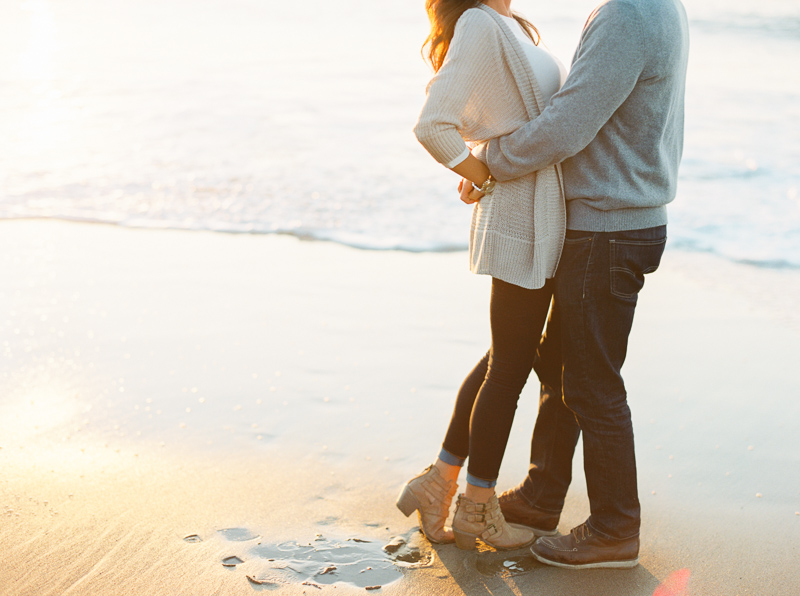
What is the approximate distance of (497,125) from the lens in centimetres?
181

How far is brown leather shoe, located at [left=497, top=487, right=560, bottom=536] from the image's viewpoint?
2162mm

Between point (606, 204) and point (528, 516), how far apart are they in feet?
3.22

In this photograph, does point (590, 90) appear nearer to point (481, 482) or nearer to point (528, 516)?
point (481, 482)

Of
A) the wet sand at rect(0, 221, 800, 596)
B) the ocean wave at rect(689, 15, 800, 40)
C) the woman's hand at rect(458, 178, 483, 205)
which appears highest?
the ocean wave at rect(689, 15, 800, 40)

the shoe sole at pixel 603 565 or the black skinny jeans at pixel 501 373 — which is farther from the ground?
the black skinny jeans at pixel 501 373

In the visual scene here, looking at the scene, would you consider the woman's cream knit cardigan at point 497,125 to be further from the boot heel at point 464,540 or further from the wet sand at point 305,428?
the wet sand at point 305,428

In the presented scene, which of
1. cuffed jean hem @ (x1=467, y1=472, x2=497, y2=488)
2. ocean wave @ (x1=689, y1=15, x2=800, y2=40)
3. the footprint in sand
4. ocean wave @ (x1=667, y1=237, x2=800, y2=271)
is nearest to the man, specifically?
cuffed jean hem @ (x1=467, y1=472, x2=497, y2=488)

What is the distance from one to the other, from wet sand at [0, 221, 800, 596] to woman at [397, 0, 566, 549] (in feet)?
0.98

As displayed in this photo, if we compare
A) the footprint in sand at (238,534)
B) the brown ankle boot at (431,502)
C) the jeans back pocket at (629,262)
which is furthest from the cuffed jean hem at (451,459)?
the jeans back pocket at (629,262)

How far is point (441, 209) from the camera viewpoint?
5770mm

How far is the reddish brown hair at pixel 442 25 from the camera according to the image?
1.78 m

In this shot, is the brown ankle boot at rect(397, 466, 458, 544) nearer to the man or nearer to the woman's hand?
the man

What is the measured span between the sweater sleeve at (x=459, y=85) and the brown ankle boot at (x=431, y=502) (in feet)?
3.00

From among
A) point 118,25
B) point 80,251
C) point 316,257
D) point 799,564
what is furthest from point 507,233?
point 118,25
